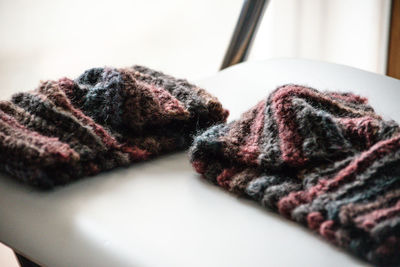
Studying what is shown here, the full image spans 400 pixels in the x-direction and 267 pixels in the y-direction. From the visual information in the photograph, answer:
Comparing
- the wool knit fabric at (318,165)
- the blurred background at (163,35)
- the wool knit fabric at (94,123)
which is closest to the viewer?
the wool knit fabric at (318,165)

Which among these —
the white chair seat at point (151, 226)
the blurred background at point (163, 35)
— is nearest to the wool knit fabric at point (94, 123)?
the white chair seat at point (151, 226)

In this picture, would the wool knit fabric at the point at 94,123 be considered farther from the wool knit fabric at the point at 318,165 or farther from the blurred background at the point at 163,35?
the blurred background at the point at 163,35

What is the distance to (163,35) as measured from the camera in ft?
4.52

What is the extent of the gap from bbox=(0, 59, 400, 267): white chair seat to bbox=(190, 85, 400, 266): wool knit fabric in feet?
0.06

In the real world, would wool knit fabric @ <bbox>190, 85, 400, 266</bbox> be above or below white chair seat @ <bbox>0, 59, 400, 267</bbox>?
above

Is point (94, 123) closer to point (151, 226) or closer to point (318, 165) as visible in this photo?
point (151, 226)

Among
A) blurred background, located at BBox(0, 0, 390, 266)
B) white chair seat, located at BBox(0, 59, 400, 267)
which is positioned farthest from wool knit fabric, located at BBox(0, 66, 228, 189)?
blurred background, located at BBox(0, 0, 390, 266)

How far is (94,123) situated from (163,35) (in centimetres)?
83

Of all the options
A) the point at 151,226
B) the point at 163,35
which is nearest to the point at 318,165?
the point at 151,226

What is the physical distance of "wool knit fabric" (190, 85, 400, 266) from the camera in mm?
434

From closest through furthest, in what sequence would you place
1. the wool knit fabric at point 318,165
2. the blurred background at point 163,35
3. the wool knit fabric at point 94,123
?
1. the wool knit fabric at point 318,165
2. the wool knit fabric at point 94,123
3. the blurred background at point 163,35

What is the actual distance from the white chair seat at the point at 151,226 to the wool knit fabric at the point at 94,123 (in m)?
0.02

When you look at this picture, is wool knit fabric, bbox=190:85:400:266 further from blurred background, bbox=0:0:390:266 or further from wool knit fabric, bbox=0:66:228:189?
blurred background, bbox=0:0:390:266

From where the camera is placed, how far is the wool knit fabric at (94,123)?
53 cm
